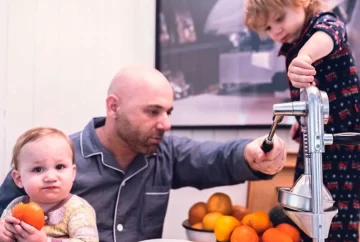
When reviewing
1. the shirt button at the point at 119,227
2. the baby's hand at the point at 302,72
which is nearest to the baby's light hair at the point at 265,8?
the baby's hand at the point at 302,72

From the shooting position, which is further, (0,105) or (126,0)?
(126,0)

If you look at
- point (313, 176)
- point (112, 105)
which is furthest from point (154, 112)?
point (313, 176)

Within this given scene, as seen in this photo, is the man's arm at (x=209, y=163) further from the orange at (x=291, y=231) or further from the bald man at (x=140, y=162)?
the orange at (x=291, y=231)

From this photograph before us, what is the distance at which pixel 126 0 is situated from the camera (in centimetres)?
173

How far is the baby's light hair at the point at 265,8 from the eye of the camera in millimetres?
1147

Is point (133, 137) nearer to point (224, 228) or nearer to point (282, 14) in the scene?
point (224, 228)

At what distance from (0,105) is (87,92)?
352mm

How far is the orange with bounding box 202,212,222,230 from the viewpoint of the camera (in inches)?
48.2

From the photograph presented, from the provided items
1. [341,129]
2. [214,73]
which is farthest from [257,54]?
[341,129]

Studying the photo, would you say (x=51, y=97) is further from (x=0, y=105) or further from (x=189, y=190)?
(x=189, y=190)

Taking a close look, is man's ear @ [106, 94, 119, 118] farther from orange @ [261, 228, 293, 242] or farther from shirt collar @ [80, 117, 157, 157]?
orange @ [261, 228, 293, 242]

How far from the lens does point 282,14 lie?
1.17 m

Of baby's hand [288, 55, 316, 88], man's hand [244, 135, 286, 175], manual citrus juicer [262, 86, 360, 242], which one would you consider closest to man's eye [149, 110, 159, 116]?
man's hand [244, 135, 286, 175]

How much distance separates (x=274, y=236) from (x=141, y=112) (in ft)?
1.64
